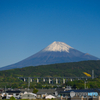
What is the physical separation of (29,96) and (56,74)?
407 feet

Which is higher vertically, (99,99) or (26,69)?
(26,69)

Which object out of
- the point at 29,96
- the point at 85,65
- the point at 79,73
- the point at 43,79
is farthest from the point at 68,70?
the point at 29,96

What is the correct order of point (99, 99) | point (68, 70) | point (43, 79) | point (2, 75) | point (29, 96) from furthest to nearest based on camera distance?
point (68, 70) < point (2, 75) < point (43, 79) < point (29, 96) < point (99, 99)

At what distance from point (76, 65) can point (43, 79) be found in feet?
Result: 179

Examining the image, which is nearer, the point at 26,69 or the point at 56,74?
the point at 56,74

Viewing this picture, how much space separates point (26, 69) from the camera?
18250 cm

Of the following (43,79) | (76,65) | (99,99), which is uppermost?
(76,65)

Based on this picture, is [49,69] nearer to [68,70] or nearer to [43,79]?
[68,70]

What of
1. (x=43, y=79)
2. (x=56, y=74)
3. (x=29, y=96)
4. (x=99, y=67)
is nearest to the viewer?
(x=29, y=96)

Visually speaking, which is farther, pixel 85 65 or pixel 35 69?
pixel 85 65

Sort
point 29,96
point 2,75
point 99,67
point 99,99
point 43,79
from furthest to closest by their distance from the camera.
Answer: point 99,67
point 2,75
point 43,79
point 29,96
point 99,99

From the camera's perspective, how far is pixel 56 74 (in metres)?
168

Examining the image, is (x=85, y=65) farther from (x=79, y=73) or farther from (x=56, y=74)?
(x=56, y=74)

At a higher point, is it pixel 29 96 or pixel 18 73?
pixel 18 73
